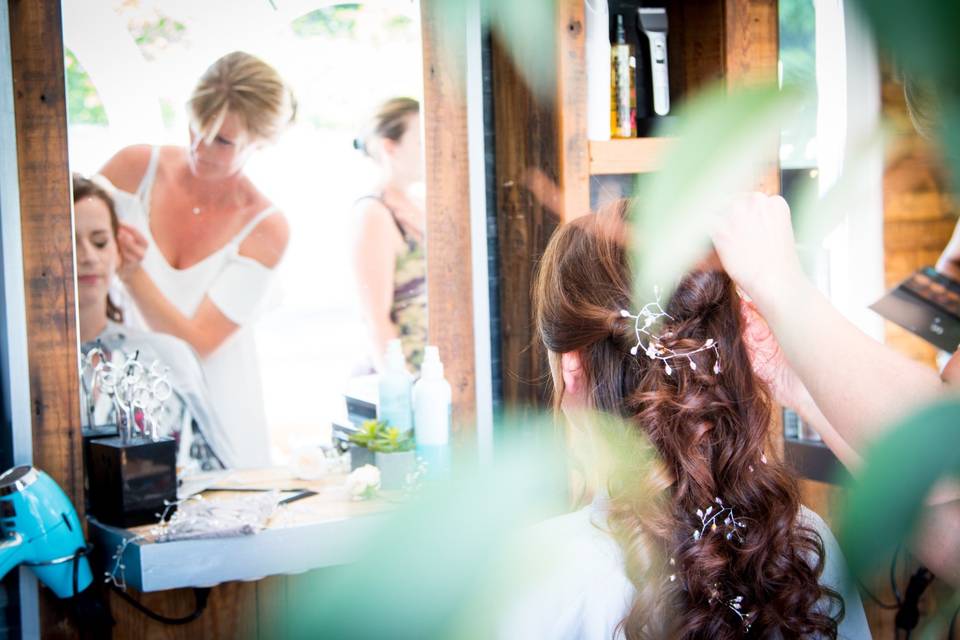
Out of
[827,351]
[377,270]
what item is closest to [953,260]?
[827,351]

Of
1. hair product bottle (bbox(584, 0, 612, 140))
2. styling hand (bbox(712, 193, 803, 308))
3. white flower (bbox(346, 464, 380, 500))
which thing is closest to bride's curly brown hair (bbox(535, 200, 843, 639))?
styling hand (bbox(712, 193, 803, 308))

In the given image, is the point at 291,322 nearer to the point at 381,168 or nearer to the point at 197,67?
the point at 381,168

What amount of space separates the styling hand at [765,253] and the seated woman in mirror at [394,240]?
1.91m

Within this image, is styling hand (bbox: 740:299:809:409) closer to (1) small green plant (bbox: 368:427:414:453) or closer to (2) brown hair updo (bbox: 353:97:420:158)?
(1) small green plant (bbox: 368:427:414:453)

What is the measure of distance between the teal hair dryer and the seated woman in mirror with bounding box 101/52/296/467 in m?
0.49

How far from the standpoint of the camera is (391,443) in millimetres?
2307

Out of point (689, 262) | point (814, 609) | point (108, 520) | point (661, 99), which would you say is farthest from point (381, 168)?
point (689, 262)

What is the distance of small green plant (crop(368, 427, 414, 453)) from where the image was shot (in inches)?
90.4

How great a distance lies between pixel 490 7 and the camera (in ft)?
1.17

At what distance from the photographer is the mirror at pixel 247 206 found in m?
2.23

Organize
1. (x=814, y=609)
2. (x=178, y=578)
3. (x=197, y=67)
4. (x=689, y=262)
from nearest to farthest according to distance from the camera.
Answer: (x=689, y=262) < (x=814, y=609) < (x=178, y=578) < (x=197, y=67)

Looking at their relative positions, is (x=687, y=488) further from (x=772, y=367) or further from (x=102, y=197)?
(x=102, y=197)

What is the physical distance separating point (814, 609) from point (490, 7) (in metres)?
1.07

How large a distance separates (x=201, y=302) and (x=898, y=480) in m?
2.26
